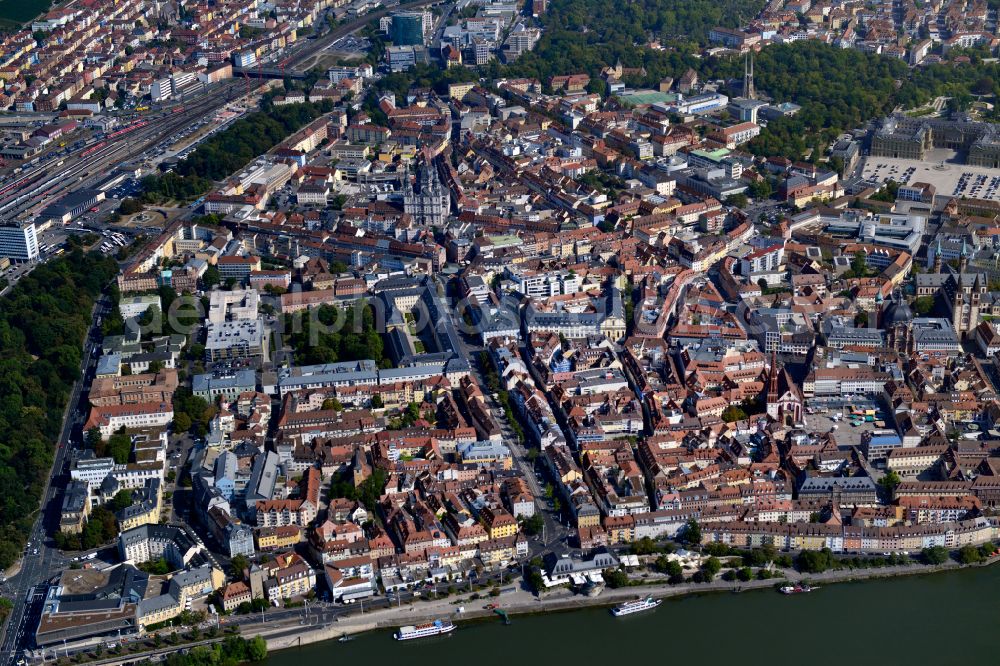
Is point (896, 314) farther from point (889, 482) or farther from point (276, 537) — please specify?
point (276, 537)

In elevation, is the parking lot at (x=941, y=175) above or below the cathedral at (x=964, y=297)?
below

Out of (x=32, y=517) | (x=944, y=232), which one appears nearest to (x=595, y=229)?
(x=944, y=232)

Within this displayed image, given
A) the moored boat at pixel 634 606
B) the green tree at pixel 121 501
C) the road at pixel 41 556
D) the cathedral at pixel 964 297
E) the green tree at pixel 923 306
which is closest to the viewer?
the road at pixel 41 556

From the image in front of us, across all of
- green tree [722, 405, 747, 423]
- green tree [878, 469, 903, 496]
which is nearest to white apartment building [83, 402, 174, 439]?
green tree [722, 405, 747, 423]

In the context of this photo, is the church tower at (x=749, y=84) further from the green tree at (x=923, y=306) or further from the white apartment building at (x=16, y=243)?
the white apartment building at (x=16, y=243)

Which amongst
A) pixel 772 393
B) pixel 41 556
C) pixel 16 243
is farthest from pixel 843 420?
pixel 16 243

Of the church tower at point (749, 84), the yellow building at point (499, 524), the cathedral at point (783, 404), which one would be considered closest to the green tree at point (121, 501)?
the yellow building at point (499, 524)
